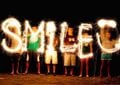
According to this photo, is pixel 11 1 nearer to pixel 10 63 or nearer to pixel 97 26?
pixel 10 63

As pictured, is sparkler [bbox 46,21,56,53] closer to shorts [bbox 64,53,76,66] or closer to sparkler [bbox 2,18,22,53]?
shorts [bbox 64,53,76,66]

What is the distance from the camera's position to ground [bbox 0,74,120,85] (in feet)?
41.7

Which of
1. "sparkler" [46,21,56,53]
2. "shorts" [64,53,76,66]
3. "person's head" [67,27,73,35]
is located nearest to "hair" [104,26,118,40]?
"person's head" [67,27,73,35]

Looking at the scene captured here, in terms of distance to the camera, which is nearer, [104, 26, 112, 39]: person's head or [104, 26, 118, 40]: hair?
[104, 26, 112, 39]: person's head

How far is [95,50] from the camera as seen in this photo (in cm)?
1571

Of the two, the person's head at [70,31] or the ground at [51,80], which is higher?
the person's head at [70,31]

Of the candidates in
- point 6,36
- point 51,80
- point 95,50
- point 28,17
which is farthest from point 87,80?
point 28,17

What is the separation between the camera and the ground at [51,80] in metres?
12.7

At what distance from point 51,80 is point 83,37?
7.60 feet

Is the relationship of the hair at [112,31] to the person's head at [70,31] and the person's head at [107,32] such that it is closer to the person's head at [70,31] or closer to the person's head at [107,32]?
the person's head at [107,32]

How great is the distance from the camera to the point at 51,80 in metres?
13.4

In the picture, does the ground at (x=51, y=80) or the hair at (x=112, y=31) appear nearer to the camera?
the ground at (x=51, y=80)

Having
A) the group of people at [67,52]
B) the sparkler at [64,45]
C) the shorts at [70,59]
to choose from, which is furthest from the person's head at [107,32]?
the shorts at [70,59]

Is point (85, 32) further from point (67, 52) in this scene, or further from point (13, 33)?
point (13, 33)
